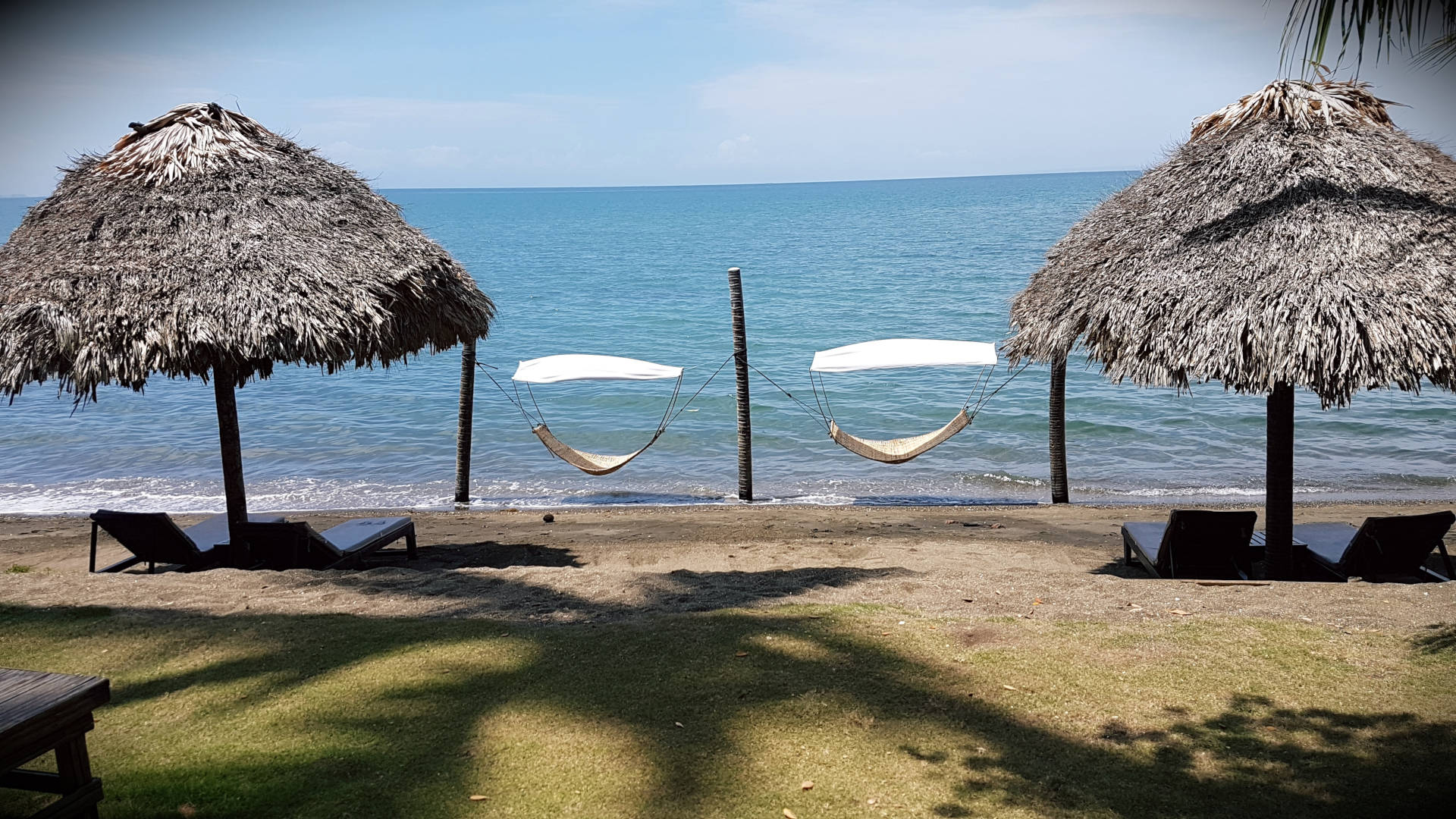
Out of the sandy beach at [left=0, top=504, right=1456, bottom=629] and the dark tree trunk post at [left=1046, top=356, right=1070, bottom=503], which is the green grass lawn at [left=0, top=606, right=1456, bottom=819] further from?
the dark tree trunk post at [left=1046, top=356, right=1070, bottom=503]

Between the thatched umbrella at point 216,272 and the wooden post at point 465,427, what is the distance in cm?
346

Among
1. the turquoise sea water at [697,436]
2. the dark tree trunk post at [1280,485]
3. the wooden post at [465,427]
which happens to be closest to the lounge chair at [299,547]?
the wooden post at [465,427]

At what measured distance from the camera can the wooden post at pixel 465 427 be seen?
1109 centimetres

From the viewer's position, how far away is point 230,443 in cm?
720

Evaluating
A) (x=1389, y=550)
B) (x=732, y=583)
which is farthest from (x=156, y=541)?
(x=1389, y=550)

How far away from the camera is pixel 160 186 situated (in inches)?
271

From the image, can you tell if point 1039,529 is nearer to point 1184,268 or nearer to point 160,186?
point 1184,268

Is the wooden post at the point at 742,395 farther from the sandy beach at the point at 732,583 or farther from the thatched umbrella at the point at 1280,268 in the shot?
the thatched umbrella at the point at 1280,268

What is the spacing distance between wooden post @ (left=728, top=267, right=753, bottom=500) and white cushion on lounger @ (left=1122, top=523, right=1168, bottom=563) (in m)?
4.92

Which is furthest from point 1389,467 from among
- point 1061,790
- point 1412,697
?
point 1061,790

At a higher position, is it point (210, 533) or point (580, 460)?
point (580, 460)

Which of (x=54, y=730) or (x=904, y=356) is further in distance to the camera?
(x=904, y=356)

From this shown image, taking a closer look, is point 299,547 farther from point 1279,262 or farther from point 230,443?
point 1279,262

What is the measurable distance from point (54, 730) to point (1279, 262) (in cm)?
643
